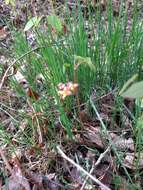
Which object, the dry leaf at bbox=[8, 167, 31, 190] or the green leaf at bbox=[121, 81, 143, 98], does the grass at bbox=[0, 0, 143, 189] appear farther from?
the green leaf at bbox=[121, 81, 143, 98]

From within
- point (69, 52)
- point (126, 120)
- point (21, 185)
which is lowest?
point (21, 185)

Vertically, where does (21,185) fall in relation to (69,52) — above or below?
below

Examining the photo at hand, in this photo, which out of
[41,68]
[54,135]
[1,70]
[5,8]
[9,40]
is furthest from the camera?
[5,8]

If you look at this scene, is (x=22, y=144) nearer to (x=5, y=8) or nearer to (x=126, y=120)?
(x=126, y=120)

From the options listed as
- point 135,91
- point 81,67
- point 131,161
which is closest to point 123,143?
point 131,161

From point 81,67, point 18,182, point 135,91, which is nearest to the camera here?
point 135,91

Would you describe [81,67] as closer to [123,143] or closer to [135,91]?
[123,143]

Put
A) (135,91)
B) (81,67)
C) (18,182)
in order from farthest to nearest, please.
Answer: (81,67) → (18,182) → (135,91)

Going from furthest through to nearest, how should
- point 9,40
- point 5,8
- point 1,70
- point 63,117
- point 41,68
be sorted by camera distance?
point 5,8
point 9,40
point 1,70
point 41,68
point 63,117

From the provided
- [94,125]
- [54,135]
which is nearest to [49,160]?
[54,135]

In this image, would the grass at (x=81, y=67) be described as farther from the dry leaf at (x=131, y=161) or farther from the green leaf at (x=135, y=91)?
the green leaf at (x=135, y=91)

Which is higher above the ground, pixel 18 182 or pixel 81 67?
pixel 81 67
